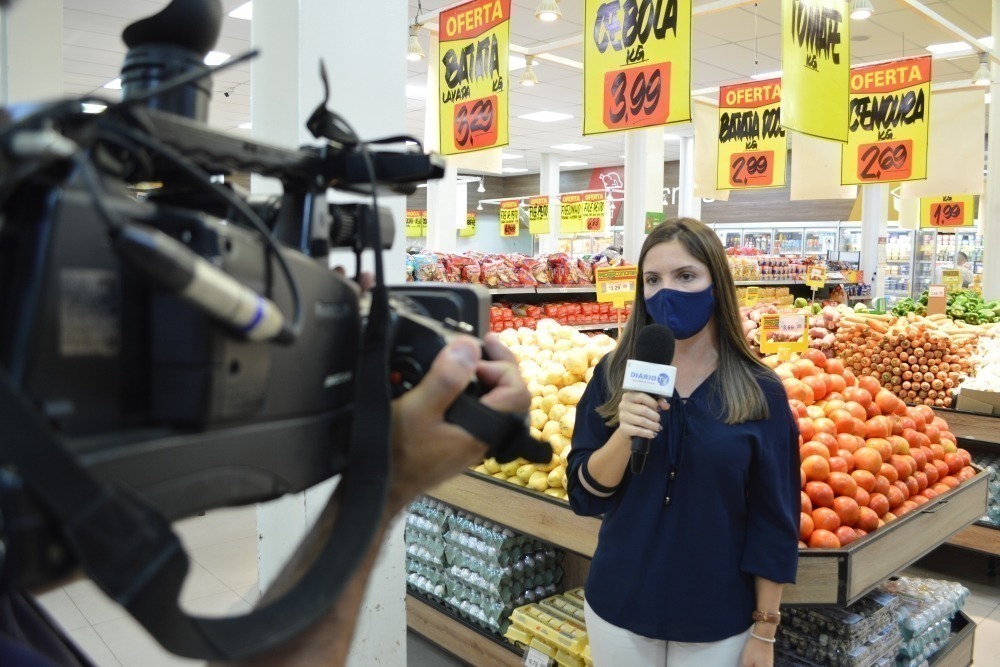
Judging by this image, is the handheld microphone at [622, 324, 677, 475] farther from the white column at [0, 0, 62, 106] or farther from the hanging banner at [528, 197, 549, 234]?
the hanging banner at [528, 197, 549, 234]

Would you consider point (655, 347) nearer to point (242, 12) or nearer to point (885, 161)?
point (885, 161)

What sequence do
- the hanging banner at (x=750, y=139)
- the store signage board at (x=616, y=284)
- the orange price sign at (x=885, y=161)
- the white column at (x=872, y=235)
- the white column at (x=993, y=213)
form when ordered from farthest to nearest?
the white column at (x=872, y=235) < the white column at (x=993, y=213) < the hanging banner at (x=750, y=139) < the orange price sign at (x=885, y=161) < the store signage board at (x=616, y=284)

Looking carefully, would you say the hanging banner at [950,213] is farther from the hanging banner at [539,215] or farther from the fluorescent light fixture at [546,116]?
the hanging banner at [539,215]

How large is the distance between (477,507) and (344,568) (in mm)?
2509

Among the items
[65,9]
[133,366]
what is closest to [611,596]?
[133,366]

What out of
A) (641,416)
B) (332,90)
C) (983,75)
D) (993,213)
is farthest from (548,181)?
(641,416)

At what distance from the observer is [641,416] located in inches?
65.1

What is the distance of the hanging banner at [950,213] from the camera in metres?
11.6

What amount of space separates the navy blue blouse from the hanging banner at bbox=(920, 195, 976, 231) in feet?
37.8

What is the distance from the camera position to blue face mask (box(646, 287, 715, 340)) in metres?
1.91

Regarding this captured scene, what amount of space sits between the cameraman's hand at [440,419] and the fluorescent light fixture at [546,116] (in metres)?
11.9

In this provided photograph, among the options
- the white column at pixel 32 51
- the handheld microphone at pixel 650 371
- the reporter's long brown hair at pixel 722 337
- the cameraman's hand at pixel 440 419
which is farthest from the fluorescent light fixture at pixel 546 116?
the cameraman's hand at pixel 440 419

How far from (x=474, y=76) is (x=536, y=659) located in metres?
3.82

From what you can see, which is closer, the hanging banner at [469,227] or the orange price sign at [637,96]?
the orange price sign at [637,96]
